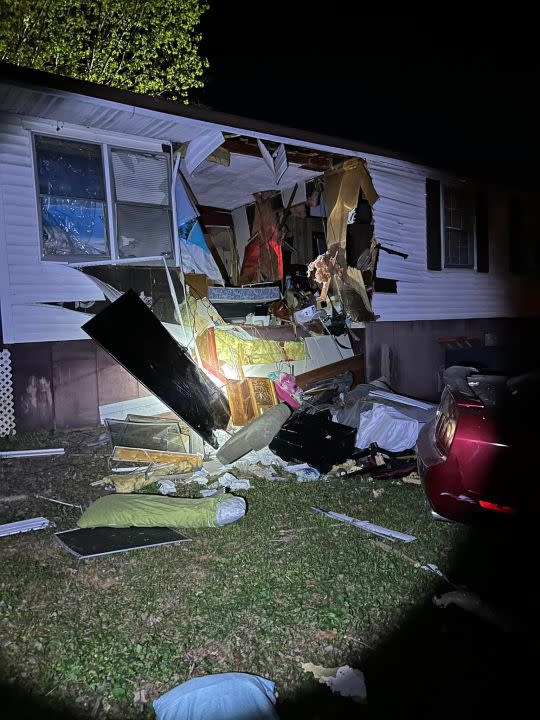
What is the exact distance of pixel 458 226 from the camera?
37.2ft

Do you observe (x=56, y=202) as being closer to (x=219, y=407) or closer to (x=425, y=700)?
(x=219, y=407)

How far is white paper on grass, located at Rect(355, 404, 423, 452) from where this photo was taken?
6.59m

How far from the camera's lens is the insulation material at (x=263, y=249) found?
11.9m

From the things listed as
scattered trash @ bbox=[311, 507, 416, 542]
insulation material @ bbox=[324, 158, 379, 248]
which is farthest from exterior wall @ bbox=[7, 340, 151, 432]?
insulation material @ bbox=[324, 158, 379, 248]

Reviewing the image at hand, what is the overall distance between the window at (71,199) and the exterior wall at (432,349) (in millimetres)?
5192

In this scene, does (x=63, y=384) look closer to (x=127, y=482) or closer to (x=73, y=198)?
(x=127, y=482)

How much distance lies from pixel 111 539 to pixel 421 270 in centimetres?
868

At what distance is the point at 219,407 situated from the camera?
7293mm

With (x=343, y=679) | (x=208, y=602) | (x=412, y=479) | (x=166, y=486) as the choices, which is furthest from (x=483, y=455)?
(x=166, y=486)

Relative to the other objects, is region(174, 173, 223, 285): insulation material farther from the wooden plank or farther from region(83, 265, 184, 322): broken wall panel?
the wooden plank

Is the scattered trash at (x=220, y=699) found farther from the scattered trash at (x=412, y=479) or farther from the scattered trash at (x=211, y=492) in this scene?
the scattered trash at (x=412, y=479)

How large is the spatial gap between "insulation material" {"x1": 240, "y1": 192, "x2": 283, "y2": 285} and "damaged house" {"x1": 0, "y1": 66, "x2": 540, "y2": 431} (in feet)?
0.16

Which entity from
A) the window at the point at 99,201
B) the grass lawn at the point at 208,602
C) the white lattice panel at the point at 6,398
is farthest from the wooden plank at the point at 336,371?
the white lattice panel at the point at 6,398

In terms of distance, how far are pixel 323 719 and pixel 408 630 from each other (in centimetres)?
86
